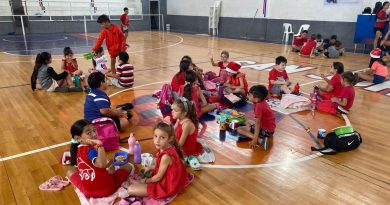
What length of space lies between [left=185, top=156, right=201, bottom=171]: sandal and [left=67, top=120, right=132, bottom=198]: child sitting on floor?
2.72ft

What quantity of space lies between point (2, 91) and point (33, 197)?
4.57 metres

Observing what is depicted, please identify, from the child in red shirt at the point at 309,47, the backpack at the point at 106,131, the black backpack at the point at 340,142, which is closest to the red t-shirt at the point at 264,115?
the black backpack at the point at 340,142

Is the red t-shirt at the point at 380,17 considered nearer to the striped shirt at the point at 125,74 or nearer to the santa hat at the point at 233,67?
the santa hat at the point at 233,67

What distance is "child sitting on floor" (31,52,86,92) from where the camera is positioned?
623 cm

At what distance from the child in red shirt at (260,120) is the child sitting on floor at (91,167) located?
1.92m

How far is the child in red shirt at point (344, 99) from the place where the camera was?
16.6ft

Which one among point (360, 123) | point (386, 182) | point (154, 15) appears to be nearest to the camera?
point (386, 182)

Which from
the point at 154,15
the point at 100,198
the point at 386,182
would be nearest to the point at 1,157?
the point at 100,198

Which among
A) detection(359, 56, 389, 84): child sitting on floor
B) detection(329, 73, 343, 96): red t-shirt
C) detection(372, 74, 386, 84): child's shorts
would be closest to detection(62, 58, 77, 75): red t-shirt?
detection(329, 73, 343, 96): red t-shirt

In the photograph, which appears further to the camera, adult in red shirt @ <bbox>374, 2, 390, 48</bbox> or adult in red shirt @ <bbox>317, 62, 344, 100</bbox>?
adult in red shirt @ <bbox>374, 2, 390, 48</bbox>

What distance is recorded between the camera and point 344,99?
514 cm

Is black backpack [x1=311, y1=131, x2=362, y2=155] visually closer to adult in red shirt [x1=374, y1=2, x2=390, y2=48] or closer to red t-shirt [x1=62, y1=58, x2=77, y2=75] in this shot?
red t-shirt [x1=62, y1=58, x2=77, y2=75]

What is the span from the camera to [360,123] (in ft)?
16.0

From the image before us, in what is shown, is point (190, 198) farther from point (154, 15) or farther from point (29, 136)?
point (154, 15)
